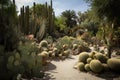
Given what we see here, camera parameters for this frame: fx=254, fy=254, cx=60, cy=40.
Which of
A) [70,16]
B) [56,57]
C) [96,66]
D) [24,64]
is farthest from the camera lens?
[70,16]

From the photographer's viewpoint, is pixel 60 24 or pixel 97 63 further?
pixel 60 24

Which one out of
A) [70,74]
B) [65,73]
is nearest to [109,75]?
[70,74]

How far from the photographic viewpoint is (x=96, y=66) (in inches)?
424

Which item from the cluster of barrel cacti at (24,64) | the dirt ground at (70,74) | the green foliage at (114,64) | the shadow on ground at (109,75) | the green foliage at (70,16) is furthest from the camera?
the green foliage at (70,16)

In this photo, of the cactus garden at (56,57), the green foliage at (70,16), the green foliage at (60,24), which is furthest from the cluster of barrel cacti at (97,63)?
the green foliage at (70,16)

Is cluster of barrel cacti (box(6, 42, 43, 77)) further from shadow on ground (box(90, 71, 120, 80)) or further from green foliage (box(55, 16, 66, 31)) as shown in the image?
green foliage (box(55, 16, 66, 31))

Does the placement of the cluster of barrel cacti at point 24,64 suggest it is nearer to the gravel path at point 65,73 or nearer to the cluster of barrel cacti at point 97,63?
the gravel path at point 65,73

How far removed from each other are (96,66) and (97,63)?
15 cm

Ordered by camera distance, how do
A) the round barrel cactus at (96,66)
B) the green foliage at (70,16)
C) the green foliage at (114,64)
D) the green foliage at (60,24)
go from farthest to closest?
the green foliage at (70,16) < the green foliage at (60,24) < the green foliage at (114,64) < the round barrel cactus at (96,66)

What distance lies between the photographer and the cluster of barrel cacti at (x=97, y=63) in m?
10.8

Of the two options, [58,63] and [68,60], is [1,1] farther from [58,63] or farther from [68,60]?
[68,60]

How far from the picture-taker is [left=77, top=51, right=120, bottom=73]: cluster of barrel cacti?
35.6 feet

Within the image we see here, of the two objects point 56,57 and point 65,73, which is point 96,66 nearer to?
point 65,73

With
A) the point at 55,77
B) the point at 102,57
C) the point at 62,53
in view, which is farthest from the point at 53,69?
the point at 62,53
